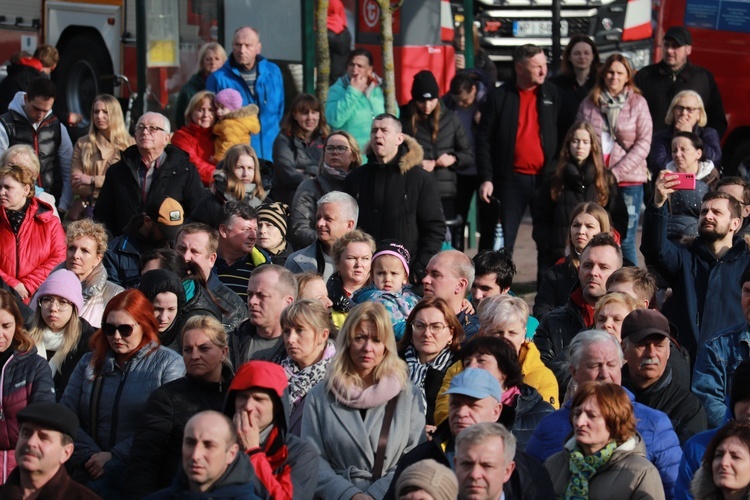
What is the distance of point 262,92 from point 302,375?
5.99 meters

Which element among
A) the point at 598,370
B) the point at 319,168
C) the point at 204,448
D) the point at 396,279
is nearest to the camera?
the point at 204,448

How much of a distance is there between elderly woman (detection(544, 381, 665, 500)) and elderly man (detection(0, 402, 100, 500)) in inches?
83.6

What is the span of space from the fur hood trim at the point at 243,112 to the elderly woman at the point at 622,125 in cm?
267

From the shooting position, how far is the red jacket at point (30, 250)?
34.0 feet

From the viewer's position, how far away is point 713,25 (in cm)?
1561

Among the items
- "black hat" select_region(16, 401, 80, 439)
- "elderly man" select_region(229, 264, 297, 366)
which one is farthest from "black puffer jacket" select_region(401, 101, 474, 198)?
"black hat" select_region(16, 401, 80, 439)

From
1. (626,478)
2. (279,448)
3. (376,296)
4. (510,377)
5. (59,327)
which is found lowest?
(626,478)

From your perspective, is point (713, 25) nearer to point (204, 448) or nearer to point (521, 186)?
point (521, 186)

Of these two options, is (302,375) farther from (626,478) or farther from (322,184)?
(322,184)

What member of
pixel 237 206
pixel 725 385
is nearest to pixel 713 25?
pixel 237 206

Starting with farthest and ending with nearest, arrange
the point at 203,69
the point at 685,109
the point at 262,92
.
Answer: the point at 203,69 < the point at 262,92 < the point at 685,109

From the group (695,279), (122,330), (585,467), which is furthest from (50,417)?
(695,279)

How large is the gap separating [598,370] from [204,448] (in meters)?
2.07

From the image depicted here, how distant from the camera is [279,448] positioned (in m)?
6.87
